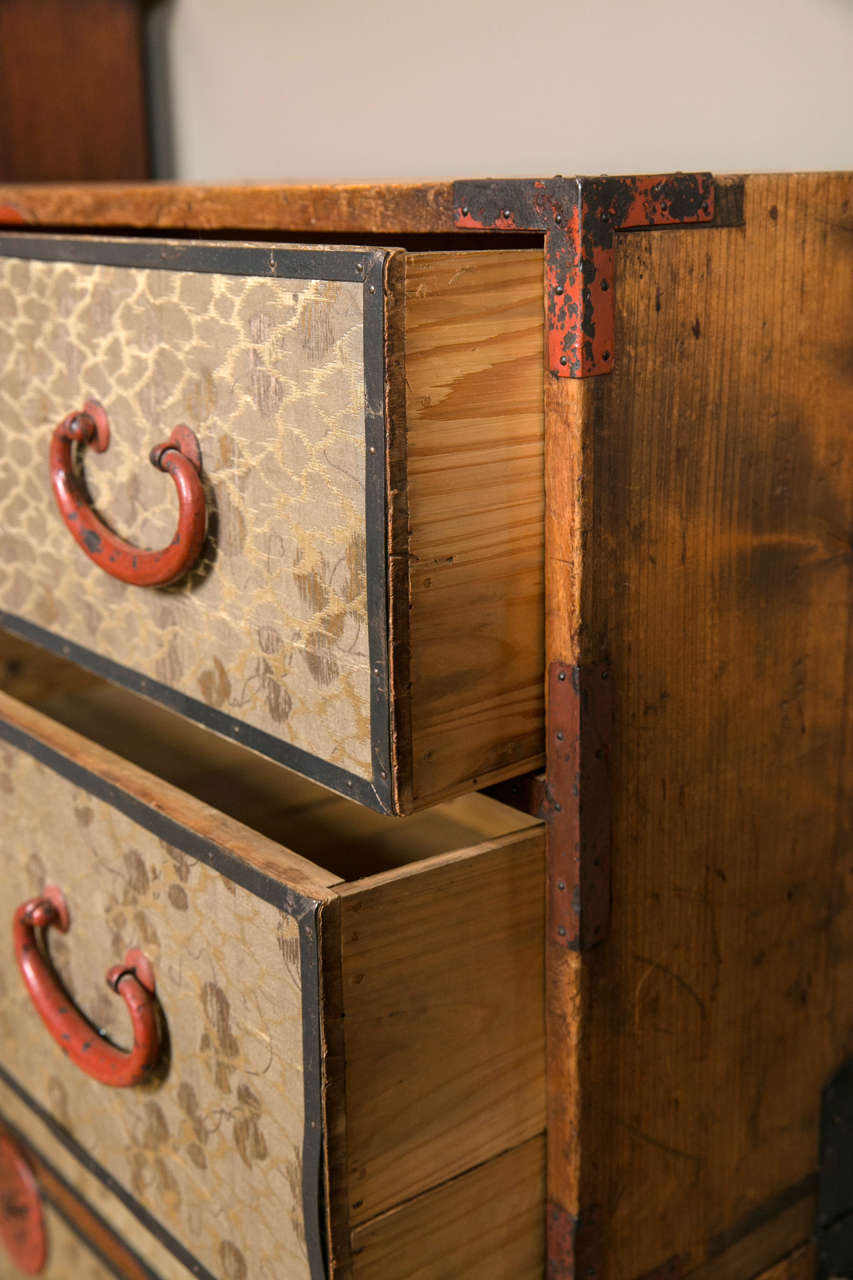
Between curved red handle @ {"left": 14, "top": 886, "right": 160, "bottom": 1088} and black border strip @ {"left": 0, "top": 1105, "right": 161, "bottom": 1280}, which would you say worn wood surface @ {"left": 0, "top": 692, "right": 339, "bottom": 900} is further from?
black border strip @ {"left": 0, "top": 1105, "right": 161, "bottom": 1280}

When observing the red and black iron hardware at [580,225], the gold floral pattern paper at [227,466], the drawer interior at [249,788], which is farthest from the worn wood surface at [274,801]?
the red and black iron hardware at [580,225]

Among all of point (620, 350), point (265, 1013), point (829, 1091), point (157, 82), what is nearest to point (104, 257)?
point (620, 350)

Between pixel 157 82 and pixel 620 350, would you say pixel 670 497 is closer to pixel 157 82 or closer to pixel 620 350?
pixel 620 350

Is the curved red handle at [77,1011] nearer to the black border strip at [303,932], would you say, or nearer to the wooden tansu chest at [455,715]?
the wooden tansu chest at [455,715]

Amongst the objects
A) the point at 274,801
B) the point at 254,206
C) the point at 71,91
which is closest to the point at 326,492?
the point at 254,206

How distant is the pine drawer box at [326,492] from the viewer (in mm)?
641

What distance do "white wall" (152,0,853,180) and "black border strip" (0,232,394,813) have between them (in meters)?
0.53

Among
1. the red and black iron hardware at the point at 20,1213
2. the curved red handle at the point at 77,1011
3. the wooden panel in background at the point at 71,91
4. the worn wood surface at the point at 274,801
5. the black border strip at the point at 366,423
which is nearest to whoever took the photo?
the black border strip at the point at 366,423

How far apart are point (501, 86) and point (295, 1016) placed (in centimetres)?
95

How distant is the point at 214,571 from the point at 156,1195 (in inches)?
17.3

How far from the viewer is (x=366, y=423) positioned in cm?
64

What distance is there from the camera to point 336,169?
1539 mm

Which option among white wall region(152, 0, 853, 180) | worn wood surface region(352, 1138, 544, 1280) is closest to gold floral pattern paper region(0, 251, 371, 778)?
worn wood surface region(352, 1138, 544, 1280)

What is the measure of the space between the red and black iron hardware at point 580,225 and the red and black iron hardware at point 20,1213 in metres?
0.88
